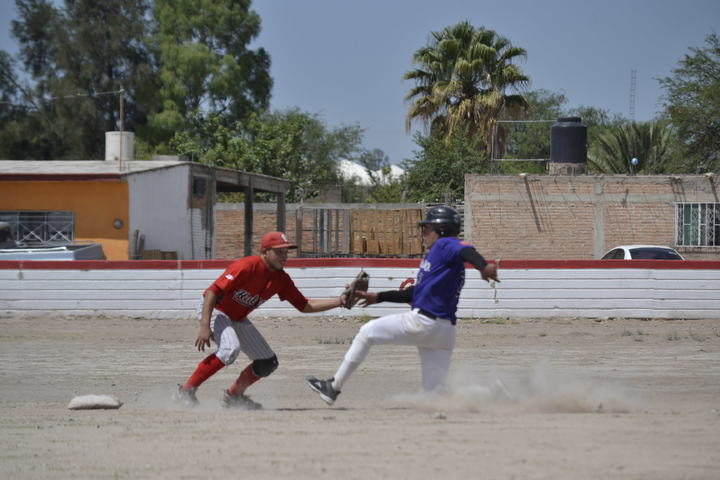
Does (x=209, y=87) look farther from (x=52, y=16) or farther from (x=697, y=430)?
(x=697, y=430)

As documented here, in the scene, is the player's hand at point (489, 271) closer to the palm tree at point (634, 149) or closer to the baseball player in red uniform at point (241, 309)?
the baseball player in red uniform at point (241, 309)

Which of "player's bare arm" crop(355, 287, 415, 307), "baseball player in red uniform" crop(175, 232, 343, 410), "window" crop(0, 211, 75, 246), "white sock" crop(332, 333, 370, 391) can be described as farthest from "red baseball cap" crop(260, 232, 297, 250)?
"window" crop(0, 211, 75, 246)

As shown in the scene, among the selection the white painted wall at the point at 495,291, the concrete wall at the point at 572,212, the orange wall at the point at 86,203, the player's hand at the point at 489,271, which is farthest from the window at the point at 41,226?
the player's hand at the point at 489,271

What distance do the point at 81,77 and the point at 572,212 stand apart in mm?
35203

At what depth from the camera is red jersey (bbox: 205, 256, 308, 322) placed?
8.45m

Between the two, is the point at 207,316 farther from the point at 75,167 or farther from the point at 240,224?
the point at 240,224

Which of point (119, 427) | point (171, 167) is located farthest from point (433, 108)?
point (119, 427)

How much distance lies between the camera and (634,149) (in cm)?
4072

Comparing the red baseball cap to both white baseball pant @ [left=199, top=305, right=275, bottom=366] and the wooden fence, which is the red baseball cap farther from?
the wooden fence

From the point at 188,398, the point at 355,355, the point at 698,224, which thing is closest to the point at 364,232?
the point at 698,224

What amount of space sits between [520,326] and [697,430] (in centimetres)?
954

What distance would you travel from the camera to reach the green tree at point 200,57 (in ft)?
173

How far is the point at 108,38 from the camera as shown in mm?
55719

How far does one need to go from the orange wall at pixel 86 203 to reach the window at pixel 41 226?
0.16 metres
